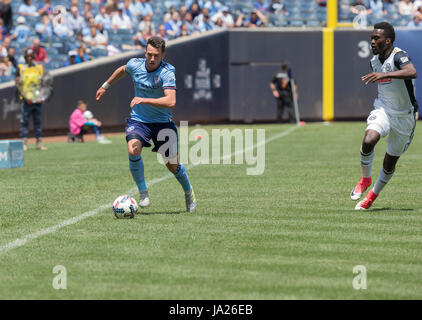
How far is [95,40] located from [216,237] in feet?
65.9

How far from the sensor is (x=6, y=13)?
2583cm

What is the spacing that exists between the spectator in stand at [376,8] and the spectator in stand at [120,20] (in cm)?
971

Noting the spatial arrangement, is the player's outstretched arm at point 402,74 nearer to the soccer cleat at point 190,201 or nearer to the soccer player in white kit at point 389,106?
the soccer player in white kit at point 389,106

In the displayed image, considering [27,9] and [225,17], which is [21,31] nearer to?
[27,9]

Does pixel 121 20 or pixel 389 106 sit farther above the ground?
pixel 121 20

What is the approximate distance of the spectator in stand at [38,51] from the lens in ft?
81.2

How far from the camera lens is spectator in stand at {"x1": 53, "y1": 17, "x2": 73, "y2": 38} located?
87.5 feet

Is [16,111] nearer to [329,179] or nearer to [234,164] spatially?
[234,164]

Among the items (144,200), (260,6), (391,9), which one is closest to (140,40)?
(260,6)

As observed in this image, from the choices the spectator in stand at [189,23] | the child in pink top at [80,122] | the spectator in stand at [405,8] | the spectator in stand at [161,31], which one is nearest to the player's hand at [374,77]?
the child in pink top at [80,122]

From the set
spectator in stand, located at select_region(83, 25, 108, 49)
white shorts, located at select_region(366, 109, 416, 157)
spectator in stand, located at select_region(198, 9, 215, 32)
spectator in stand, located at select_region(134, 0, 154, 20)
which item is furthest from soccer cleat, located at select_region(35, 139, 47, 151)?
white shorts, located at select_region(366, 109, 416, 157)

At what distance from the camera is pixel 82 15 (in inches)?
1092

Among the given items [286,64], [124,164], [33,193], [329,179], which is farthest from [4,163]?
[286,64]

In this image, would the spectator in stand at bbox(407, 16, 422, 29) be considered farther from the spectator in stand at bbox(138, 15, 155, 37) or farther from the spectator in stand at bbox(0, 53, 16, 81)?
the spectator in stand at bbox(0, 53, 16, 81)
